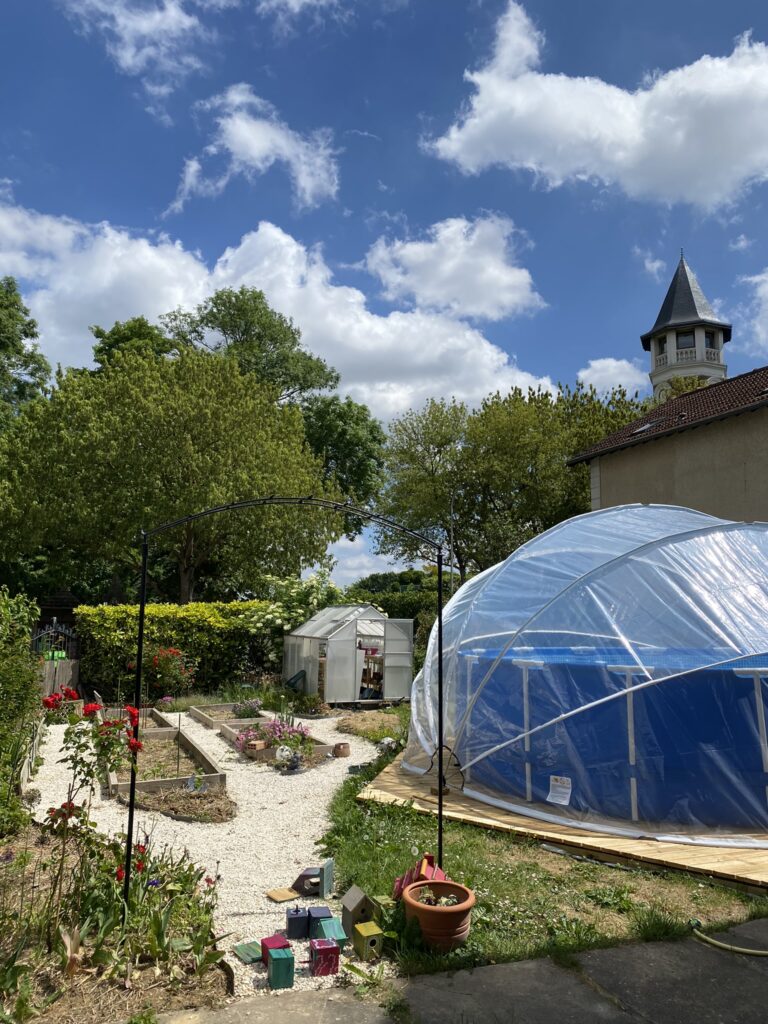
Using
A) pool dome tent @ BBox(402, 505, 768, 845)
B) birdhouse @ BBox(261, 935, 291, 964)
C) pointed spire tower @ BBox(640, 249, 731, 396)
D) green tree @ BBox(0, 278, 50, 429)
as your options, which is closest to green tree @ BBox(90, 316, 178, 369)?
green tree @ BBox(0, 278, 50, 429)

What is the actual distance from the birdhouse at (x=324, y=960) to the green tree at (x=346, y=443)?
99.7 ft

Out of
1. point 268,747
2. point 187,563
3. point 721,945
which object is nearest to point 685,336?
point 187,563

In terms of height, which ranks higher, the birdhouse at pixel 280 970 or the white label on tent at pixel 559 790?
the white label on tent at pixel 559 790

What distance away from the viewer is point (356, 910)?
4.91 m

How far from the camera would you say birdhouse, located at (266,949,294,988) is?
167 inches

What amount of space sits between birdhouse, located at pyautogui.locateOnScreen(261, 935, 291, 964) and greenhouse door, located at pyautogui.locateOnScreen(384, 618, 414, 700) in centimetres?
1193

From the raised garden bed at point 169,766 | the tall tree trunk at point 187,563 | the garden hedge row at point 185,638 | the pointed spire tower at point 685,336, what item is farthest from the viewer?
the pointed spire tower at point 685,336

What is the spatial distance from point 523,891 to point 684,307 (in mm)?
51495

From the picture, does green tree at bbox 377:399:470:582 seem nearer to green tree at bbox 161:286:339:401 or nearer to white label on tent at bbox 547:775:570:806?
green tree at bbox 161:286:339:401

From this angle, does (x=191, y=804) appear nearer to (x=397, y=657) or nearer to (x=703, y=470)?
(x=397, y=657)

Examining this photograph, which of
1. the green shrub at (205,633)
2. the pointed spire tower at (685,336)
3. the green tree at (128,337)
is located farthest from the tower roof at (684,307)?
the green shrub at (205,633)

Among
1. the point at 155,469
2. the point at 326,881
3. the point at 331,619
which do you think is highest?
the point at 155,469

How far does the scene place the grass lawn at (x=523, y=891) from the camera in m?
4.77

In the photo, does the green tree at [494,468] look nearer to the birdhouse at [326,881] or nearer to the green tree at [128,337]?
the green tree at [128,337]
